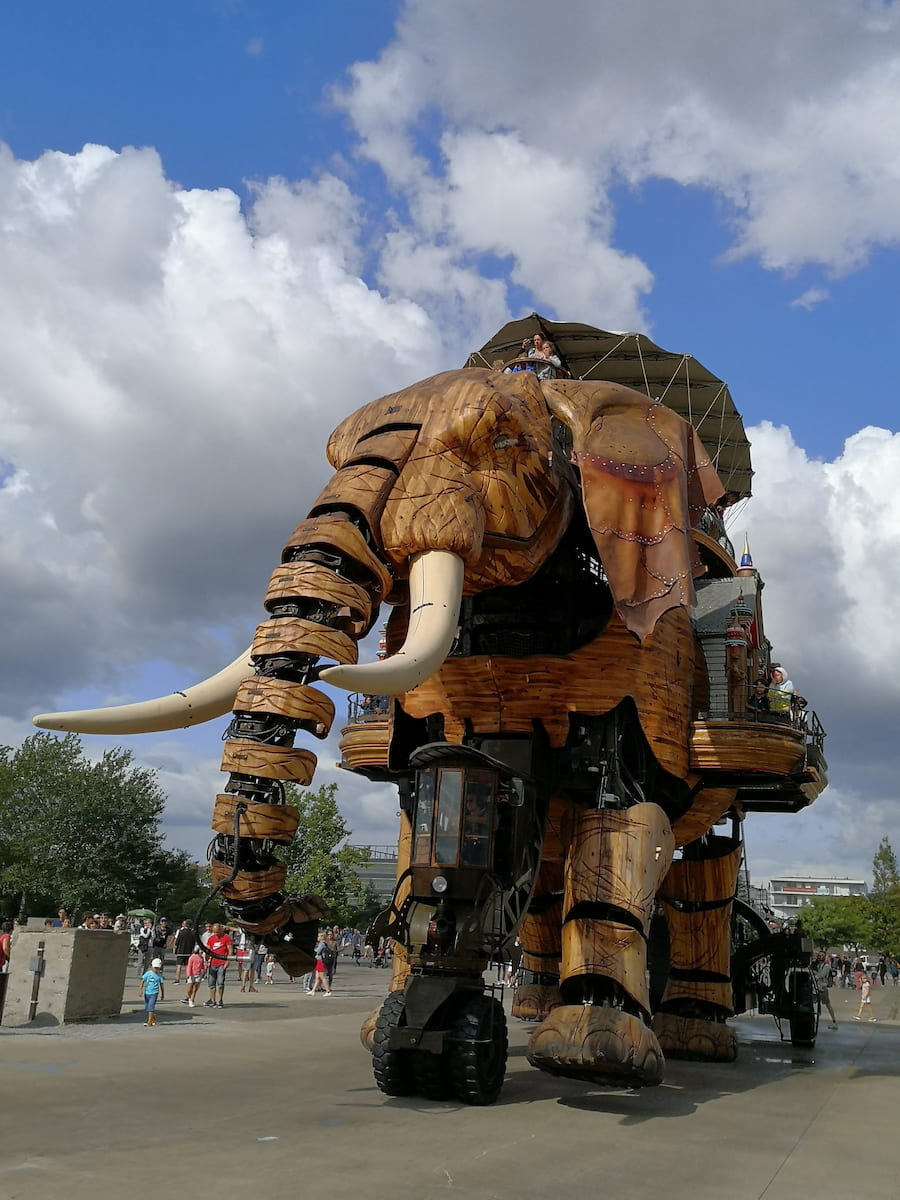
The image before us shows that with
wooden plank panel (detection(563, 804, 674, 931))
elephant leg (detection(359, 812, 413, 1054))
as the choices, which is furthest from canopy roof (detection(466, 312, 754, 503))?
wooden plank panel (detection(563, 804, 674, 931))

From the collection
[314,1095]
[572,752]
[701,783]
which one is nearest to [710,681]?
[701,783]

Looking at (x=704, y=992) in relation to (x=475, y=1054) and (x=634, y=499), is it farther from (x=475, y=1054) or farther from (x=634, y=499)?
(x=634, y=499)

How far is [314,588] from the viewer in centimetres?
639

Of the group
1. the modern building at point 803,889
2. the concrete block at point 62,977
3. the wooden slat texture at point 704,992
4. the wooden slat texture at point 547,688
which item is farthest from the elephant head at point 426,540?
the modern building at point 803,889

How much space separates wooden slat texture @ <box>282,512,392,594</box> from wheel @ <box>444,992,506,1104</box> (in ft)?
9.18

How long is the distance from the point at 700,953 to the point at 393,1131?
5467 millimetres

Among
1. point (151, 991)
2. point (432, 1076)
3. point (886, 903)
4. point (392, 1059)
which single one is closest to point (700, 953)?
point (432, 1076)

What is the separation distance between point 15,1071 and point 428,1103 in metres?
3.30

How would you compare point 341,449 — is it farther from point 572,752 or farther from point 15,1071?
point 15,1071

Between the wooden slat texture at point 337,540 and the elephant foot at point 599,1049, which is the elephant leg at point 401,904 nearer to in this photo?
the elephant foot at point 599,1049

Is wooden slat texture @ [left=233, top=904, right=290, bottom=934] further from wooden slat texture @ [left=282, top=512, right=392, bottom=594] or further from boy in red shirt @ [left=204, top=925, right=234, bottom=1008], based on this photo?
boy in red shirt @ [left=204, top=925, right=234, bottom=1008]

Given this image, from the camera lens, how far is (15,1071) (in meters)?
8.18

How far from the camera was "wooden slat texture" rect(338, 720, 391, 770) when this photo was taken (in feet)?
32.0

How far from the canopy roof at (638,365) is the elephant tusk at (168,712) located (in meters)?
9.71
